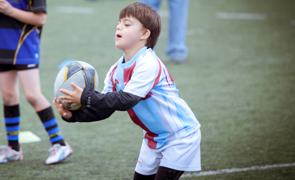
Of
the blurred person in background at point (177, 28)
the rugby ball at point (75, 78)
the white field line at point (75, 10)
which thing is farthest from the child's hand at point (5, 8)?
the white field line at point (75, 10)

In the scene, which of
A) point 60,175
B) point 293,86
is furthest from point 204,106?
point 60,175

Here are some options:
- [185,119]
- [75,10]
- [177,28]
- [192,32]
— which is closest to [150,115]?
[185,119]

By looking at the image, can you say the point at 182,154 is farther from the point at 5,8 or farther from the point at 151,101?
the point at 5,8

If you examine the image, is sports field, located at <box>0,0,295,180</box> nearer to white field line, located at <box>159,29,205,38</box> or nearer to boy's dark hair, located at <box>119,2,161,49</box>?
white field line, located at <box>159,29,205,38</box>

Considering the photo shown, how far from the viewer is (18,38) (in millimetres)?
3133

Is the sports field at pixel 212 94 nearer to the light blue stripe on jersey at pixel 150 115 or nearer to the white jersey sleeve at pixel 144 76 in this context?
the light blue stripe on jersey at pixel 150 115

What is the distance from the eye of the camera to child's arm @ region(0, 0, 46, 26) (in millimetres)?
3033

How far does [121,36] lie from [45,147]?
1.89m

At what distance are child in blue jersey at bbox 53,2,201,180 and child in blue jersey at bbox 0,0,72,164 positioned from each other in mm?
1122

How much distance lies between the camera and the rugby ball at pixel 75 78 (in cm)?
213

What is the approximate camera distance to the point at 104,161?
331cm

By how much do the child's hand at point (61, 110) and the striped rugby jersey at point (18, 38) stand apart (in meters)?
1.16

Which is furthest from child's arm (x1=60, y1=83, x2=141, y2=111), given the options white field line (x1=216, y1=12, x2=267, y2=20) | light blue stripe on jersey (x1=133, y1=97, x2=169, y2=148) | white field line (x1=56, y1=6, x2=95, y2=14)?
white field line (x1=56, y1=6, x2=95, y2=14)

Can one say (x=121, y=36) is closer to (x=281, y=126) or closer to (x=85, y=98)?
(x=85, y=98)
